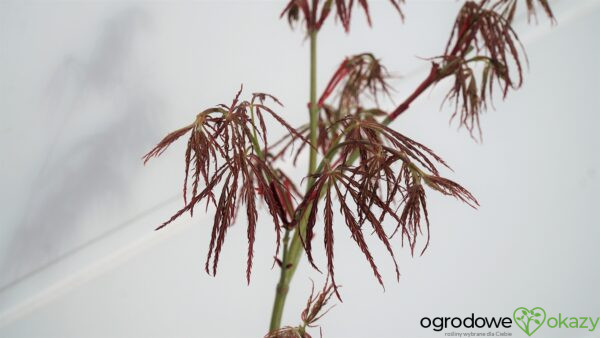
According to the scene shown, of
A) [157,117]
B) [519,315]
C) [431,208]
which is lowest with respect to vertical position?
[519,315]

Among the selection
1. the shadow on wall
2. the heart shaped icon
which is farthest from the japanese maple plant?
the heart shaped icon

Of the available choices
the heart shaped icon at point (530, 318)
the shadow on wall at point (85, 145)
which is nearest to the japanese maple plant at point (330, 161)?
the shadow on wall at point (85, 145)

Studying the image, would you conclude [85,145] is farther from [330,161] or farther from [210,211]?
[330,161]

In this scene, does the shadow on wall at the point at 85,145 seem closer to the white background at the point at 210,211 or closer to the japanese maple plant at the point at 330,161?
the white background at the point at 210,211

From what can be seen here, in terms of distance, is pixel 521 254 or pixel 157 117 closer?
pixel 157 117

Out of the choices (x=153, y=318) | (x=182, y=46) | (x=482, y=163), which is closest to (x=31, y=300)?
(x=153, y=318)

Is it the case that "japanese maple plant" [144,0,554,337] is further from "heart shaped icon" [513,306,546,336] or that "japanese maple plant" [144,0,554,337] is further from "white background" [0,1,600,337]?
"heart shaped icon" [513,306,546,336]

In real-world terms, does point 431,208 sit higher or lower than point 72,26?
lower

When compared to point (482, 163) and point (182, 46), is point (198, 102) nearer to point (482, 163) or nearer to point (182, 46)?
point (182, 46)
